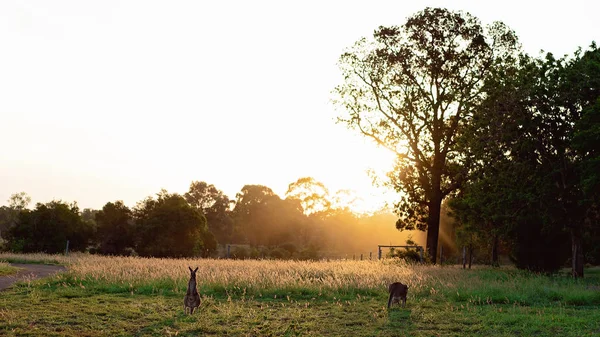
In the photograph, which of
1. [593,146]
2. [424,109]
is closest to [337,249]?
[424,109]

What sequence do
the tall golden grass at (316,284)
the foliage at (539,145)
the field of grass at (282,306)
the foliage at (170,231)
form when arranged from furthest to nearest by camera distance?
the foliage at (170,231) → the foliage at (539,145) → the tall golden grass at (316,284) → the field of grass at (282,306)

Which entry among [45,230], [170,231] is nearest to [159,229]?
[170,231]

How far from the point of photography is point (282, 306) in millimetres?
15453

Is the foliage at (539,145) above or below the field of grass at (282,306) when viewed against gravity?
above

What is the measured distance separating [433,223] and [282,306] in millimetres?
24326

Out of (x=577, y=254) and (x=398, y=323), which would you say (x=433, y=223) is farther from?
(x=398, y=323)

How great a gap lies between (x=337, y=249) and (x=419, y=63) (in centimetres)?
4910

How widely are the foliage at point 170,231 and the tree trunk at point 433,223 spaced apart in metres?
21.3

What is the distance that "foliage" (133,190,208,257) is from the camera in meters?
49.5

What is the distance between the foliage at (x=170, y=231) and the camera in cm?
4950

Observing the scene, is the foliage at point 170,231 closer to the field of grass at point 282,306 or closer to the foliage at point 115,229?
the foliage at point 115,229

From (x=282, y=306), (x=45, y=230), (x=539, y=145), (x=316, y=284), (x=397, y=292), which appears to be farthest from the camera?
(x=45, y=230)

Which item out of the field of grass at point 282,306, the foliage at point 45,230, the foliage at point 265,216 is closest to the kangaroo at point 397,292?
the field of grass at point 282,306

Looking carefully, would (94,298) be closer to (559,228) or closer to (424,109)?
(559,228)
